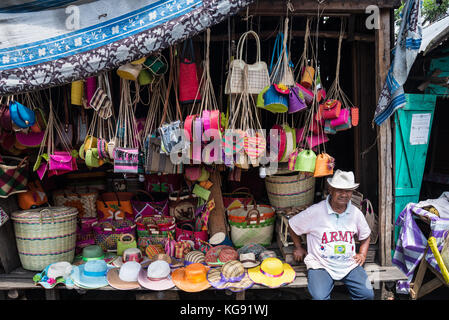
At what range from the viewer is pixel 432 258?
11.5 feet

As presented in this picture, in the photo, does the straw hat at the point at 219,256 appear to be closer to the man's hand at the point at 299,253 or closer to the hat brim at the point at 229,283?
the hat brim at the point at 229,283

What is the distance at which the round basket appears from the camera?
13.3 feet

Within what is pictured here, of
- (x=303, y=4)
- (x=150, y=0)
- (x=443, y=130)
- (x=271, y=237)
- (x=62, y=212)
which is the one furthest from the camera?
(x=443, y=130)

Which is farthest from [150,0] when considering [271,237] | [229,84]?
[271,237]

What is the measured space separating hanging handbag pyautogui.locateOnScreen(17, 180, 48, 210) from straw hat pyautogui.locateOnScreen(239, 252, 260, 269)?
2.55 meters

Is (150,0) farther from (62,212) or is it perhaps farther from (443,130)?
(443,130)

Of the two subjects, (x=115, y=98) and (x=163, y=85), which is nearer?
(x=163, y=85)

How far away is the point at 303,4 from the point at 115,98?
2.53 meters

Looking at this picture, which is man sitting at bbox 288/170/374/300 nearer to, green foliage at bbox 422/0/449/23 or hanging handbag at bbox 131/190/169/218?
hanging handbag at bbox 131/190/169/218

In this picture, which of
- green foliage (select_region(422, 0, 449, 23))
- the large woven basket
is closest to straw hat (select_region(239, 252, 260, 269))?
the large woven basket

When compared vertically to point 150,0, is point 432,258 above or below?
below

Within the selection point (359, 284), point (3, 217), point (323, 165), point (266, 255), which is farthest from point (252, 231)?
point (3, 217)

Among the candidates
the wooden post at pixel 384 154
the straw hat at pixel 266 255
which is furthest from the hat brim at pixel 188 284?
the wooden post at pixel 384 154
